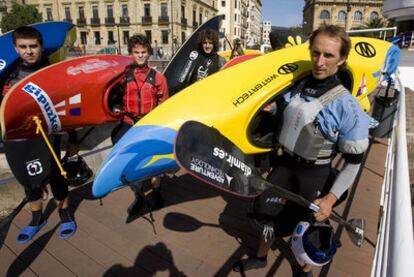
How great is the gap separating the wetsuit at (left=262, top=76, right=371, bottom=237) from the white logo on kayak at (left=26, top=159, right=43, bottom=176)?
222 centimetres

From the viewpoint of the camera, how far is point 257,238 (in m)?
3.06

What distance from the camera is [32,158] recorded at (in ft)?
9.25

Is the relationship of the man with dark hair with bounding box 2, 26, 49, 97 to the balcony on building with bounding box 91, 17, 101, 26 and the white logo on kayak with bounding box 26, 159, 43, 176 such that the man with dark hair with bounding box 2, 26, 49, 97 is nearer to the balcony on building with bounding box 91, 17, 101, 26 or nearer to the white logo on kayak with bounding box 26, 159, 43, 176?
the white logo on kayak with bounding box 26, 159, 43, 176

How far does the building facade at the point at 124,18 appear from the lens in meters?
45.4

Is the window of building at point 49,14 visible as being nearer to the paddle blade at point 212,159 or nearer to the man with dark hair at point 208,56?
the man with dark hair at point 208,56

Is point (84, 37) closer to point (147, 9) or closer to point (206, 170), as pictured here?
point (147, 9)

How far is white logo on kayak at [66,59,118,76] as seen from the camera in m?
3.22

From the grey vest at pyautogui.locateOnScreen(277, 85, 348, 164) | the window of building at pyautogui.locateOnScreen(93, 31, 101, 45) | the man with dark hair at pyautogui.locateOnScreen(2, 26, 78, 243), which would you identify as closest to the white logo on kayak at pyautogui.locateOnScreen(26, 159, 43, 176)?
the man with dark hair at pyautogui.locateOnScreen(2, 26, 78, 243)

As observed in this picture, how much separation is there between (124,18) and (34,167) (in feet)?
163

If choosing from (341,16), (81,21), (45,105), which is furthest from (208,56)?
(341,16)

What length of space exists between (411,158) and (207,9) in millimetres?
55087

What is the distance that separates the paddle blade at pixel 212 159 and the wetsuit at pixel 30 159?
6.40 feet

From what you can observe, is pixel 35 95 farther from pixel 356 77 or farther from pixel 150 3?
pixel 150 3

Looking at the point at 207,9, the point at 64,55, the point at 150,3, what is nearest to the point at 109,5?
the point at 150,3
